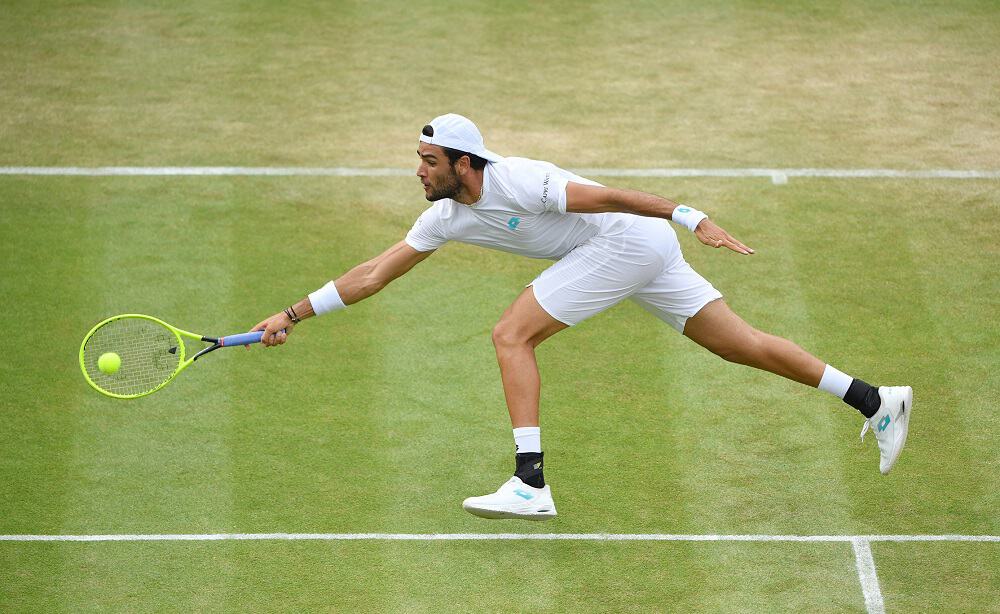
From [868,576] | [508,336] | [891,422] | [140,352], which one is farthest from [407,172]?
[868,576]

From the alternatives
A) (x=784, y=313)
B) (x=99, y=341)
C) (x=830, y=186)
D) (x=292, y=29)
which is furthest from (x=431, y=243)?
(x=292, y=29)

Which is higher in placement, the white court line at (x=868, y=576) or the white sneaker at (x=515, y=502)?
the white sneaker at (x=515, y=502)

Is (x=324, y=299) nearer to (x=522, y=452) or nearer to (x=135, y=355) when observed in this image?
(x=135, y=355)

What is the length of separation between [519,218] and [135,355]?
2.32 m

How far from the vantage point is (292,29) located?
1309 cm

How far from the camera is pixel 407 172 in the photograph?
11.0 meters

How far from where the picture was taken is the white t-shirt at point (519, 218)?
7000mm

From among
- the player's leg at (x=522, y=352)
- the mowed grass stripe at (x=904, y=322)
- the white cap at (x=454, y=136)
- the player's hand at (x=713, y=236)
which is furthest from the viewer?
the mowed grass stripe at (x=904, y=322)

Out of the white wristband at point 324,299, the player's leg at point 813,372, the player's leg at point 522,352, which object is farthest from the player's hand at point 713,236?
the white wristband at point 324,299

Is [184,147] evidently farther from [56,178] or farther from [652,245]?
[652,245]

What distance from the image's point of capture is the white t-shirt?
7000mm

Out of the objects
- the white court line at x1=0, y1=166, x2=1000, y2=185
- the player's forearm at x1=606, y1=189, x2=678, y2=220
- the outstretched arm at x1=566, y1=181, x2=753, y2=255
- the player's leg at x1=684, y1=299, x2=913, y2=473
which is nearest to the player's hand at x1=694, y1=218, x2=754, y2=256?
the outstretched arm at x1=566, y1=181, x2=753, y2=255

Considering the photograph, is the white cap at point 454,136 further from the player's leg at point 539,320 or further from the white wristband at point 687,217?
the white wristband at point 687,217

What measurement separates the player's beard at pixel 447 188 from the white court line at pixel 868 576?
8.90ft
